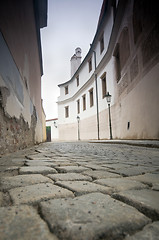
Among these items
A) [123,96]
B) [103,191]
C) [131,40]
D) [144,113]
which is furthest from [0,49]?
[123,96]

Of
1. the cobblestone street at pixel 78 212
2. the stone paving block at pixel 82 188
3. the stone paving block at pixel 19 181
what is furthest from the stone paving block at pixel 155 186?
the stone paving block at pixel 19 181

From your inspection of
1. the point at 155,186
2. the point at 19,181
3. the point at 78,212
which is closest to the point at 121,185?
the point at 155,186

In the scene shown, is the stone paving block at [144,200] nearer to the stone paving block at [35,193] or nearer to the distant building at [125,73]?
the stone paving block at [35,193]

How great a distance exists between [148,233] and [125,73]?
Answer: 8915mm

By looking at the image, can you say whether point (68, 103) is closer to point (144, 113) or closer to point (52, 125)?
point (52, 125)

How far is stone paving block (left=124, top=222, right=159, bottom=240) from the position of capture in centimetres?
50

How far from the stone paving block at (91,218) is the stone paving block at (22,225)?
0.03 meters

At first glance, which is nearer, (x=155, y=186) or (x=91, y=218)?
(x=91, y=218)

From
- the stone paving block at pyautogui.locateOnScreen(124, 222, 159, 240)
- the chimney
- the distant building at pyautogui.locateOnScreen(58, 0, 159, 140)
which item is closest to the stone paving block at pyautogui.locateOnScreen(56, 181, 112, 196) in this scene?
the stone paving block at pyautogui.locateOnScreen(124, 222, 159, 240)

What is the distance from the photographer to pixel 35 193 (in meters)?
0.87

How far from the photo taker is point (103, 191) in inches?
37.0

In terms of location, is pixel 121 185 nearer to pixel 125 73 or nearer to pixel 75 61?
pixel 125 73

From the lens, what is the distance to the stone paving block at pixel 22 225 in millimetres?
493

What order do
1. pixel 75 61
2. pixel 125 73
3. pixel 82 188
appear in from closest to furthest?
1. pixel 82 188
2. pixel 125 73
3. pixel 75 61
